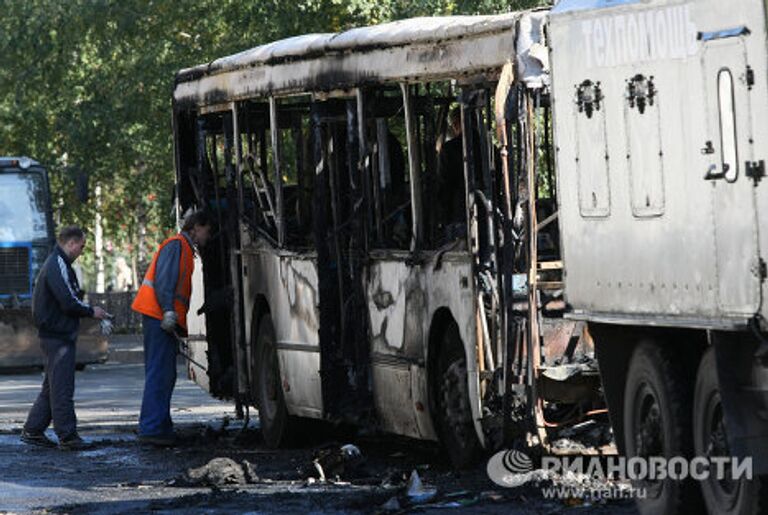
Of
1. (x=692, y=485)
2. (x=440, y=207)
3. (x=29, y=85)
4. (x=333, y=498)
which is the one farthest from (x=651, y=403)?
(x=29, y=85)

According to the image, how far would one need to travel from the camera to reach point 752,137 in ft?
29.9

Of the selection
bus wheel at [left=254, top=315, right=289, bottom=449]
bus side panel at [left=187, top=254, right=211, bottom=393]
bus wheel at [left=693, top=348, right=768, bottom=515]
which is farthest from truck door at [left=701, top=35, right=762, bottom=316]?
bus side panel at [left=187, top=254, right=211, bottom=393]

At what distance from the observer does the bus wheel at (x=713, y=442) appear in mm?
9828

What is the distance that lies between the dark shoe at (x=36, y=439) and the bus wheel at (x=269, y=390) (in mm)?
1593

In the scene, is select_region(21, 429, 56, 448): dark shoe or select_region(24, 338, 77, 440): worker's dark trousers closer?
select_region(24, 338, 77, 440): worker's dark trousers

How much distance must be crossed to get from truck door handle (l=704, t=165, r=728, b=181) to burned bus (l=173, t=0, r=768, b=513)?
3cm

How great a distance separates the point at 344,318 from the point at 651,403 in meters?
4.95

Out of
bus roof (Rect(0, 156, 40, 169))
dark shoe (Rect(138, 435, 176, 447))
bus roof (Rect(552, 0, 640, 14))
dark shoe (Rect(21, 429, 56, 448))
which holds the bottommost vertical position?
dark shoe (Rect(138, 435, 176, 447))

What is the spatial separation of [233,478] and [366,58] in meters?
2.86

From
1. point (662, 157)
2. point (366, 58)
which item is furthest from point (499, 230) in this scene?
point (662, 157)

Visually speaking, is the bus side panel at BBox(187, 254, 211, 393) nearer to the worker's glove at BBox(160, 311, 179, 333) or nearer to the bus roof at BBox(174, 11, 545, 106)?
the worker's glove at BBox(160, 311, 179, 333)

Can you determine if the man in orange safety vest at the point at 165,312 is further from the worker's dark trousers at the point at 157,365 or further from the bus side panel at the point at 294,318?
the bus side panel at the point at 294,318

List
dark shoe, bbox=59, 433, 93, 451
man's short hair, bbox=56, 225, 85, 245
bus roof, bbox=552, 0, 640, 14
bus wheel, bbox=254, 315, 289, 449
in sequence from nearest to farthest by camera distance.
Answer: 1. bus roof, bbox=552, 0, 640, 14
2. bus wheel, bbox=254, 315, 289, 449
3. dark shoe, bbox=59, 433, 93, 451
4. man's short hair, bbox=56, 225, 85, 245

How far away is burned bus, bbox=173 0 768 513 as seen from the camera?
9.63 m
